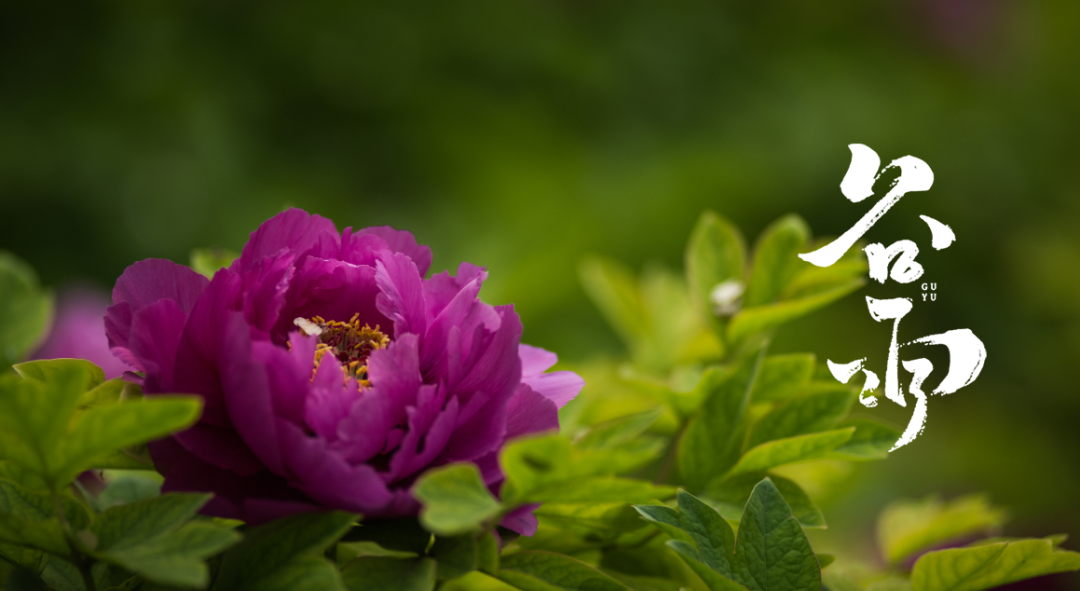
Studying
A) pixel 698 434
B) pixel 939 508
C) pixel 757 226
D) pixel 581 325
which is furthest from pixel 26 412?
pixel 757 226

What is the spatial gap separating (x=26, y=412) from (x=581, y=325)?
47.9 inches

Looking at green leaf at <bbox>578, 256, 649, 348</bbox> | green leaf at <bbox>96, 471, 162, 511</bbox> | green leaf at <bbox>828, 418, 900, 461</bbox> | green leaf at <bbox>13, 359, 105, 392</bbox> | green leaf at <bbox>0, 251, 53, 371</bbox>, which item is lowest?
green leaf at <bbox>96, 471, 162, 511</bbox>

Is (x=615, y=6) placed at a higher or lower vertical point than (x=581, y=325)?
higher

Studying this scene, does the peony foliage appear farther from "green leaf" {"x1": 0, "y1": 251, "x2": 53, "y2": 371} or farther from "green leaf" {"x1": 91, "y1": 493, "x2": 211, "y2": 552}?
"green leaf" {"x1": 0, "y1": 251, "x2": 53, "y2": 371}

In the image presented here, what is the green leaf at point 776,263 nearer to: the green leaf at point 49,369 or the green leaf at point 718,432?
the green leaf at point 718,432

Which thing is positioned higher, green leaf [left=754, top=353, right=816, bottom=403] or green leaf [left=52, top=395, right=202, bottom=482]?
green leaf [left=754, top=353, right=816, bottom=403]

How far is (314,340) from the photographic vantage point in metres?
0.27

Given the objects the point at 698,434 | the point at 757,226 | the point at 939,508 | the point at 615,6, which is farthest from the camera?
the point at 615,6

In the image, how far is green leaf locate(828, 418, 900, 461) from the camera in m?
0.33

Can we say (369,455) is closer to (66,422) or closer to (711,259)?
(66,422)

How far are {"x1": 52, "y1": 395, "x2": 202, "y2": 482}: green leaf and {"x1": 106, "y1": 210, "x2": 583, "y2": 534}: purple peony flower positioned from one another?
0.08ft

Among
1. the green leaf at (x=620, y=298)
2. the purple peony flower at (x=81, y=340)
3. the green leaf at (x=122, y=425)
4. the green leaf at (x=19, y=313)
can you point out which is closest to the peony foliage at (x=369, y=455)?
the green leaf at (x=122, y=425)

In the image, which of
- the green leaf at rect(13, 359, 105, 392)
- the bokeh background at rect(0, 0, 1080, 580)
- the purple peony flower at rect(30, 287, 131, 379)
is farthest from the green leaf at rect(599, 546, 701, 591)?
the bokeh background at rect(0, 0, 1080, 580)

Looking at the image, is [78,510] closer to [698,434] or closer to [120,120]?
[698,434]
